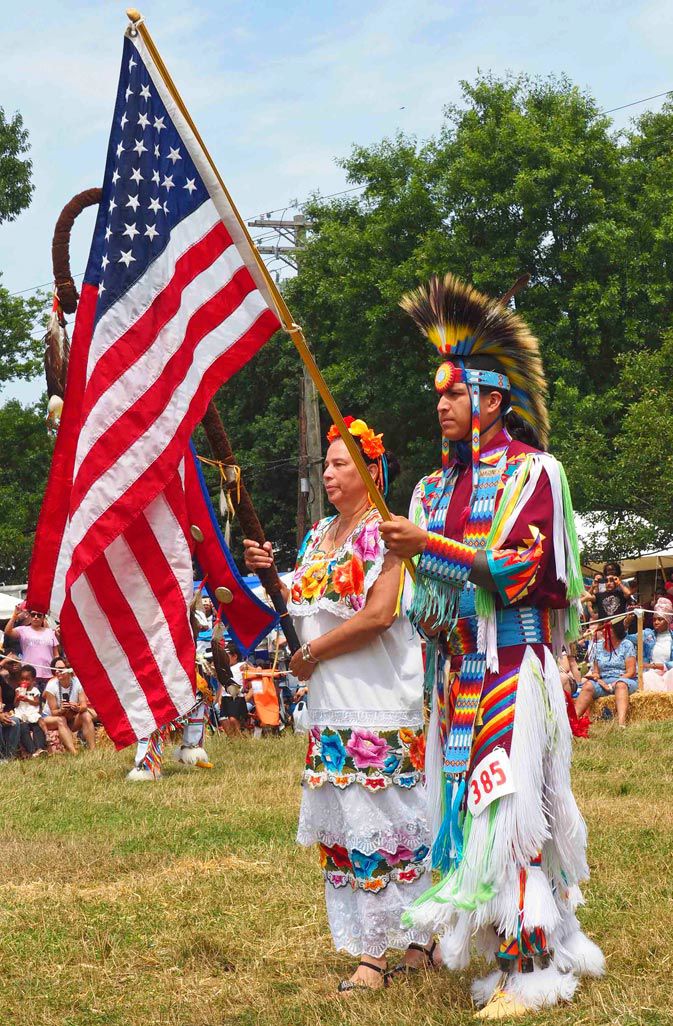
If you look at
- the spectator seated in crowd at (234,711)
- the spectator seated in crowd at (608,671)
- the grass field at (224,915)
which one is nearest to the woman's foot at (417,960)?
the grass field at (224,915)

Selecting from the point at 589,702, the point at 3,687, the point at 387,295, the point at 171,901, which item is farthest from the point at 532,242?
the point at 171,901

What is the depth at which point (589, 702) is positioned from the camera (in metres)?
14.1

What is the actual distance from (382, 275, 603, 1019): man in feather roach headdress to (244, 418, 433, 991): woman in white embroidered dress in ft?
0.60

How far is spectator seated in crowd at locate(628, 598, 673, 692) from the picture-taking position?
14.6m

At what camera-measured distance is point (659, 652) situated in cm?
1508

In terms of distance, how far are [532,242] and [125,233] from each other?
21697 millimetres

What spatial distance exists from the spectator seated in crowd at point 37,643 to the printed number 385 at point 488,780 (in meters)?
11.8

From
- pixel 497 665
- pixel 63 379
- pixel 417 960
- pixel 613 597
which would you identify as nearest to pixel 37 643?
pixel 613 597

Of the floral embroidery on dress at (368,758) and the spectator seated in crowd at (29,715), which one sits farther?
the spectator seated in crowd at (29,715)

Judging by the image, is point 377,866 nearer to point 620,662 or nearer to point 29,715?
point 620,662

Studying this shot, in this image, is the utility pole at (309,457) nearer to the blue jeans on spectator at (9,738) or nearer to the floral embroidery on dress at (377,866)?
the blue jeans on spectator at (9,738)

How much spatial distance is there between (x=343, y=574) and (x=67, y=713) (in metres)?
→ 11.1

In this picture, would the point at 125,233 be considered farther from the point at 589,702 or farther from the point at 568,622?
the point at 589,702

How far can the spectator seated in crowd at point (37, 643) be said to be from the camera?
1560 centimetres
